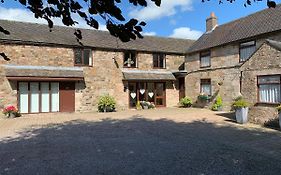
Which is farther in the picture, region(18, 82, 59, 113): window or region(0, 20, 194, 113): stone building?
region(18, 82, 59, 113): window

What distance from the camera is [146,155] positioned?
6.89 m

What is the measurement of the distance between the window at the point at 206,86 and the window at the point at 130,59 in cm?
602

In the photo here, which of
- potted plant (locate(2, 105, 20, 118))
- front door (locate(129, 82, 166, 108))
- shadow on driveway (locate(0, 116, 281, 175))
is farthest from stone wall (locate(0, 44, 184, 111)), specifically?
shadow on driveway (locate(0, 116, 281, 175))

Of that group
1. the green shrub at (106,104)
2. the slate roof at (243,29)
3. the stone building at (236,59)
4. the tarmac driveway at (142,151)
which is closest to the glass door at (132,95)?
the green shrub at (106,104)

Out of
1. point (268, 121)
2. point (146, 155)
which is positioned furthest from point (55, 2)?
point (268, 121)

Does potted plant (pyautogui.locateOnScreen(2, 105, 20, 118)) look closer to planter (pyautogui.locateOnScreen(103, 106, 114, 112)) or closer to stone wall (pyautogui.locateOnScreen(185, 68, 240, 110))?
planter (pyautogui.locateOnScreen(103, 106, 114, 112))

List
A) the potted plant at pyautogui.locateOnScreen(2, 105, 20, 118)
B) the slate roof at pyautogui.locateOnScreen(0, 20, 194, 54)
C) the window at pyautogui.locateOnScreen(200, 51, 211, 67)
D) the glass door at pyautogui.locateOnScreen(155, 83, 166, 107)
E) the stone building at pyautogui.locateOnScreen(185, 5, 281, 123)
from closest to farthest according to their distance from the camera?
the stone building at pyautogui.locateOnScreen(185, 5, 281, 123) → the potted plant at pyautogui.locateOnScreen(2, 105, 20, 118) → the slate roof at pyautogui.locateOnScreen(0, 20, 194, 54) → the window at pyautogui.locateOnScreen(200, 51, 211, 67) → the glass door at pyautogui.locateOnScreen(155, 83, 166, 107)

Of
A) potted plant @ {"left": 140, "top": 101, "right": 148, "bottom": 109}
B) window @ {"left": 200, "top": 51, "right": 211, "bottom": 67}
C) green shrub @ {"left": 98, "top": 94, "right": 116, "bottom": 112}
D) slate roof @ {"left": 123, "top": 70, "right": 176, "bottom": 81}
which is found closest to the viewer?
green shrub @ {"left": 98, "top": 94, "right": 116, "bottom": 112}

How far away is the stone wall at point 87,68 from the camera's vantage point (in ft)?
56.5

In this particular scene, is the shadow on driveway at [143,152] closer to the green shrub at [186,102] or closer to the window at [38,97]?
the window at [38,97]

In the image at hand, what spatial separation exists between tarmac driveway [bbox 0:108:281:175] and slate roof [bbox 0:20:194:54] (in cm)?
909

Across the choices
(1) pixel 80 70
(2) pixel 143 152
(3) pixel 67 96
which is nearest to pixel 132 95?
(1) pixel 80 70

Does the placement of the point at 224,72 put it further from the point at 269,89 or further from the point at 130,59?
the point at 130,59

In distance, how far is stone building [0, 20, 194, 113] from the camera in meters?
17.5
